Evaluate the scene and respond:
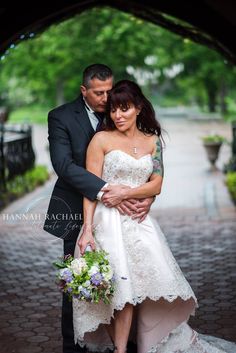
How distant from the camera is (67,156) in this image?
454 cm

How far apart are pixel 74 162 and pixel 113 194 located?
37 cm

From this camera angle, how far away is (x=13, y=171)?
1520 centimetres

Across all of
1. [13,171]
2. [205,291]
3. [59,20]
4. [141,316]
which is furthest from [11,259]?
[13,171]

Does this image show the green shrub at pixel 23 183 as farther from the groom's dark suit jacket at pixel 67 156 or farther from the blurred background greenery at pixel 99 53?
the blurred background greenery at pixel 99 53

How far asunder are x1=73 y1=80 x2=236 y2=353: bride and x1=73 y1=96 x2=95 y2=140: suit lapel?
18cm

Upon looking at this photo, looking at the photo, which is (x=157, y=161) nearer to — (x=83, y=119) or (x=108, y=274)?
(x=83, y=119)

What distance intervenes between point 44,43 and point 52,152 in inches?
1136

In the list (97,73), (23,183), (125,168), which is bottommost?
(23,183)

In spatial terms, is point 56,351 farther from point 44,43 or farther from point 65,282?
point 44,43

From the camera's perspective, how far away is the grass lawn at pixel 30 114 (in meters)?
49.9

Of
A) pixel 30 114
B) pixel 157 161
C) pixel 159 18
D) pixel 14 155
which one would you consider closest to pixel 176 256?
pixel 157 161

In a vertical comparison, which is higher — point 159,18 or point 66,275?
point 159,18

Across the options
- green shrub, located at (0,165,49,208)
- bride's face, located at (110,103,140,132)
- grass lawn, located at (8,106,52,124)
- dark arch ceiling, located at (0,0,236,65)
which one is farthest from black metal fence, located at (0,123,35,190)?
grass lawn, located at (8,106,52,124)

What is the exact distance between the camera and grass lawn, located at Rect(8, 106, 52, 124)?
49.9m
